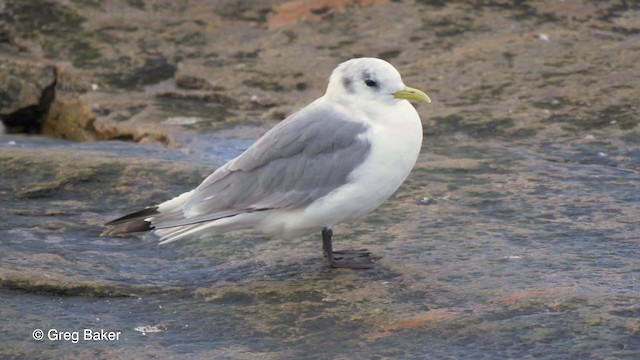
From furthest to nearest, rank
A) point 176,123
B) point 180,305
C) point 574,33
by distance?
point 574,33 → point 176,123 → point 180,305

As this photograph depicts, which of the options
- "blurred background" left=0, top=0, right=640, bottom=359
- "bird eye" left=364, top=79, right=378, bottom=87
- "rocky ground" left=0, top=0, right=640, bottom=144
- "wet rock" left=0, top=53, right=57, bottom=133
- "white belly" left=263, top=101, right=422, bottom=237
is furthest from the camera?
"wet rock" left=0, top=53, right=57, bottom=133

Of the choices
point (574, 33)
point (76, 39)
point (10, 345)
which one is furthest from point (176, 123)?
point (10, 345)

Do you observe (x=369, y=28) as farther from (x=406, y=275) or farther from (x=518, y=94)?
(x=406, y=275)

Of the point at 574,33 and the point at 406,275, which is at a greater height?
the point at 574,33

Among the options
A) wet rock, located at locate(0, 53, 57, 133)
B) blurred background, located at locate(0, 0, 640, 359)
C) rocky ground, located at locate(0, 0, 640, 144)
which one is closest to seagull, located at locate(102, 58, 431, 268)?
blurred background, located at locate(0, 0, 640, 359)

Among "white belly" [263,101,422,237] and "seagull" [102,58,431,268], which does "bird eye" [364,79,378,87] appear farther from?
Answer: "white belly" [263,101,422,237]

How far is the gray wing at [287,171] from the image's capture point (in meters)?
4.79

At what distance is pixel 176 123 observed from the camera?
7164 mm

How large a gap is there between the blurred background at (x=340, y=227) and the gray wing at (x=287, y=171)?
27cm

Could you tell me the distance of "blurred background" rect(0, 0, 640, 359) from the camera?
4137 mm

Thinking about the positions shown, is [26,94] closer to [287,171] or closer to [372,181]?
[287,171]

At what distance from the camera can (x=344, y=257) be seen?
4.83 meters

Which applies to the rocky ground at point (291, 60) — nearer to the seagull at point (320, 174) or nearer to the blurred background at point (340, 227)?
the blurred background at point (340, 227)

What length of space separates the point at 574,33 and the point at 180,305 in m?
4.29
